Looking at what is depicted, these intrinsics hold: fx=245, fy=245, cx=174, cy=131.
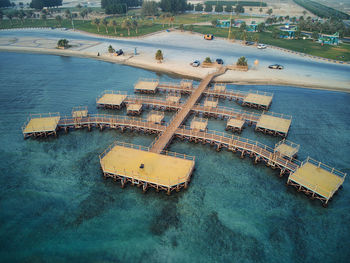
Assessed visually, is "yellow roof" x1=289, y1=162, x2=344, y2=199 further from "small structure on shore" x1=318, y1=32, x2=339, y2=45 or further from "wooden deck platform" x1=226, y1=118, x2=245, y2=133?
"small structure on shore" x1=318, y1=32, x2=339, y2=45

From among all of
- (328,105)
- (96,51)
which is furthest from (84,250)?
(96,51)

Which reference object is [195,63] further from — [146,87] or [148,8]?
[148,8]

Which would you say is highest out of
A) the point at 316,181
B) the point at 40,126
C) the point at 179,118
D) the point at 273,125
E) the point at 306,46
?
A: the point at 306,46

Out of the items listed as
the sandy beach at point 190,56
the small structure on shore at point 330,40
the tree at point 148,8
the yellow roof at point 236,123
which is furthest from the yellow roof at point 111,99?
the tree at point 148,8

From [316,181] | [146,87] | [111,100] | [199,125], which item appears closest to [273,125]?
[199,125]

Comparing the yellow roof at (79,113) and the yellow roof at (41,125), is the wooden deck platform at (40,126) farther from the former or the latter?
the yellow roof at (79,113)

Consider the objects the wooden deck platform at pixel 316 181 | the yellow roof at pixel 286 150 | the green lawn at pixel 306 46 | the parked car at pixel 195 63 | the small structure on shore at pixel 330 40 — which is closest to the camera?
the wooden deck platform at pixel 316 181

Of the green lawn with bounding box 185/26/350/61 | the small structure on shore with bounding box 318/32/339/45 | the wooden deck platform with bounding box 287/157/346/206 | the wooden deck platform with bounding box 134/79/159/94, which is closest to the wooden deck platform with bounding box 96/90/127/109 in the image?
the wooden deck platform with bounding box 134/79/159/94
